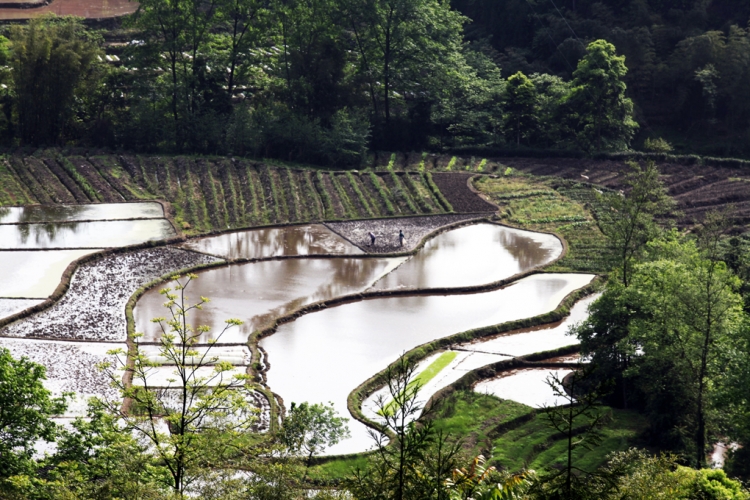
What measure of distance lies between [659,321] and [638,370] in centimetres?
192

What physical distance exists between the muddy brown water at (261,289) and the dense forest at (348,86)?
18740 millimetres

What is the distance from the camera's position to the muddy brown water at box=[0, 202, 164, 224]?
51281mm

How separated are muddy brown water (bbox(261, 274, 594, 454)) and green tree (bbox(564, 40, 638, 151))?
936 inches

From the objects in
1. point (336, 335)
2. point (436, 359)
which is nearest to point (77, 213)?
point (336, 335)

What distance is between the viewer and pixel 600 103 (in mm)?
67000

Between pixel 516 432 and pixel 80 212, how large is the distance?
31.4 m

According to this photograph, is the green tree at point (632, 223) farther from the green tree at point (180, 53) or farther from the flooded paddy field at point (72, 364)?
the green tree at point (180, 53)

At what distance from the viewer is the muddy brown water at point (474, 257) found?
149 feet

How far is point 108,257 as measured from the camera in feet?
153

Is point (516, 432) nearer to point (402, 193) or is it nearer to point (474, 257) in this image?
point (474, 257)

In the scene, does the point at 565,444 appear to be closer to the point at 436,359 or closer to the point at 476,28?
the point at 436,359

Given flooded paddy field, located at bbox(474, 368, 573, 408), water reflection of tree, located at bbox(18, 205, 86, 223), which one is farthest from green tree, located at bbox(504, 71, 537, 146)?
flooded paddy field, located at bbox(474, 368, 573, 408)

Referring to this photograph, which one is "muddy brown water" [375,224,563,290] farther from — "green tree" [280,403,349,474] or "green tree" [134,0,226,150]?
"green tree" [134,0,226,150]

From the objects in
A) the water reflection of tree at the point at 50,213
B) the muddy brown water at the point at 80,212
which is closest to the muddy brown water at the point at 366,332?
the muddy brown water at the point at 80,212
